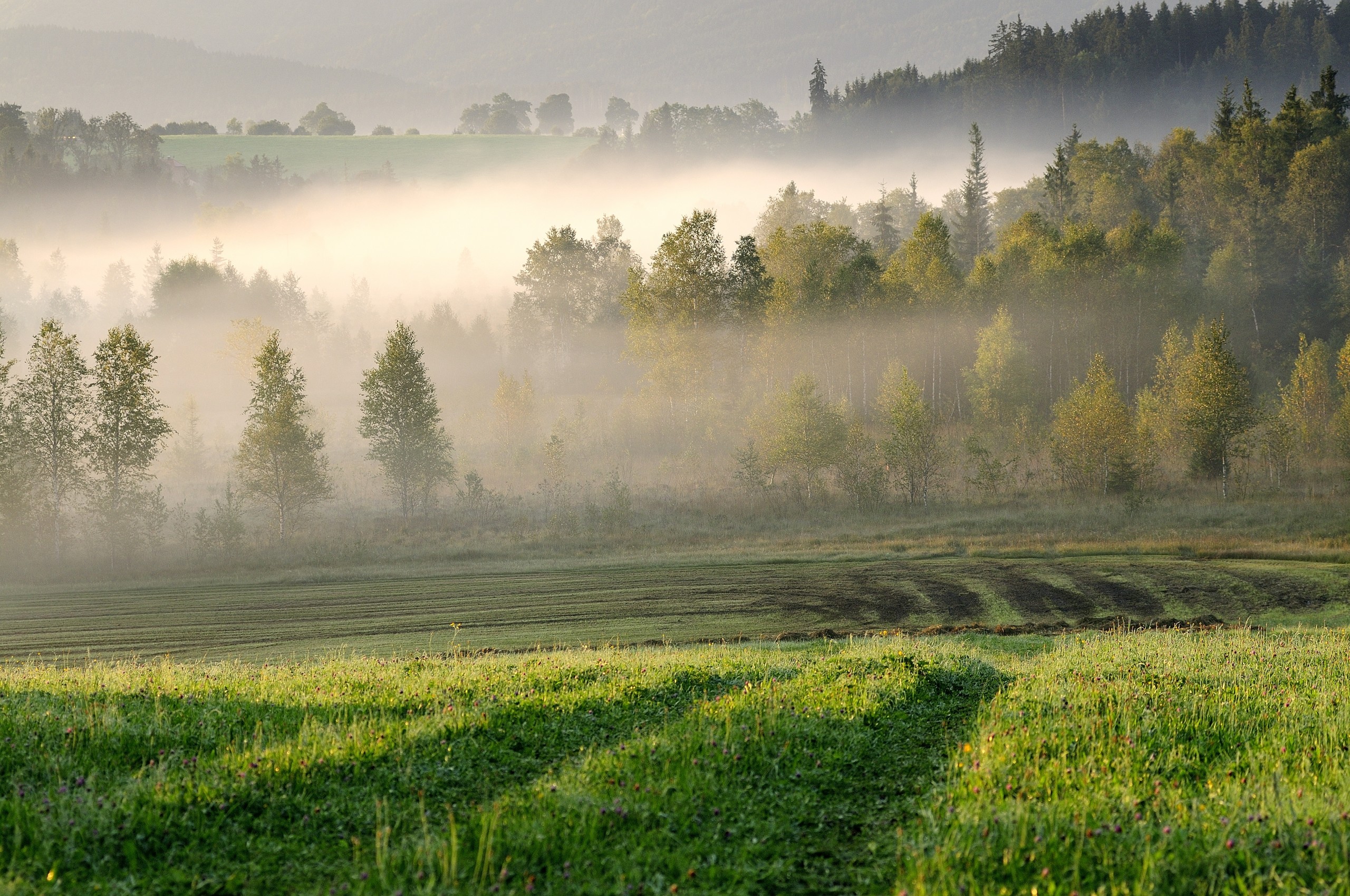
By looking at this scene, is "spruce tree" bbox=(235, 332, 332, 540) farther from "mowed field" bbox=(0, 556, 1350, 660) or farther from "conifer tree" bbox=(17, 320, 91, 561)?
"mowed field" bbox=(0, 556, 1350, 660)

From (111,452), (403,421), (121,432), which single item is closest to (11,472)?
(111,452)

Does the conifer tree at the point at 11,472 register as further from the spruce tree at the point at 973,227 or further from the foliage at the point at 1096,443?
the spruce tree at the point at 973,227

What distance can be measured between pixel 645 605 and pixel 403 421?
3691 cm

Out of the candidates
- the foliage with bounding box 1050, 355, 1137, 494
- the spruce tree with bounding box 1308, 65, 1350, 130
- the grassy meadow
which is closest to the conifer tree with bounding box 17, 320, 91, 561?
the grassy meadow

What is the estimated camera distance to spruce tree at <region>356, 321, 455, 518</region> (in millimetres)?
61531

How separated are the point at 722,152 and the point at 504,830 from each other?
194995 millimetres

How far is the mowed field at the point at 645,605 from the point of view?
83.7 ft

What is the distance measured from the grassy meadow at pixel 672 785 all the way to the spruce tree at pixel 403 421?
48238 mm

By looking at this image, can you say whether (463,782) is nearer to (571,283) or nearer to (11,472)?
(11,472)

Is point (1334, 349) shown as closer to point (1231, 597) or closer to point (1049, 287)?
point (1049, 287)

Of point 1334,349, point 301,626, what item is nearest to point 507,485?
point 301,626

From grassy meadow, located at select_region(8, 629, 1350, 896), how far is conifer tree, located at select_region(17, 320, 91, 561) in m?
46.2

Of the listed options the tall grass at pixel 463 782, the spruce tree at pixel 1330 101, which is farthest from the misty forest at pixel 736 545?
the spruce tree at pixel 1330 101

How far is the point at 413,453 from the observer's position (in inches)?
2437
